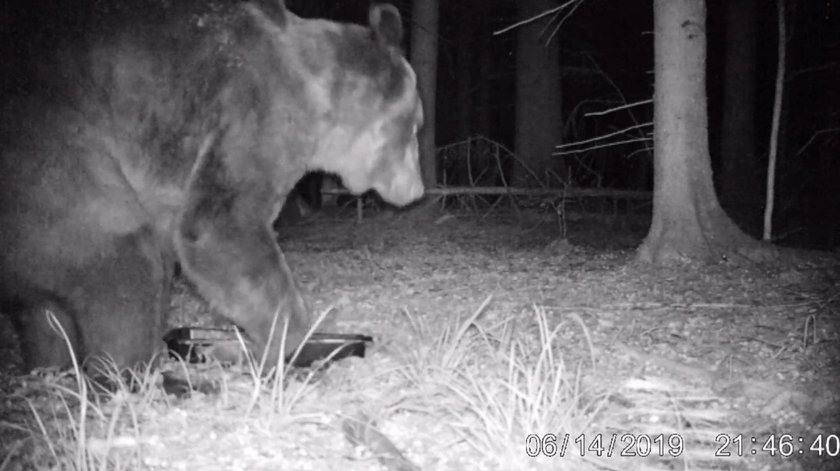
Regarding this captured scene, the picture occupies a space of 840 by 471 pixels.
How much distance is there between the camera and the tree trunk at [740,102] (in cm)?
1351

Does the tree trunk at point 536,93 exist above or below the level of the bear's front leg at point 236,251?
above

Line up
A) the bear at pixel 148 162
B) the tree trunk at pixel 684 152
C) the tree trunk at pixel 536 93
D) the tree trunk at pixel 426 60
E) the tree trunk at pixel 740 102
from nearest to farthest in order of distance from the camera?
the bear at pixel 148 162, the tree trunk at pixel 684 152, the tree trunk at pixel 426 60, the tree trunk at pixel 740 102, the tree trunk at pixel 536 93

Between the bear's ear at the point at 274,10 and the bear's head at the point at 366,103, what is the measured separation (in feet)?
1.04

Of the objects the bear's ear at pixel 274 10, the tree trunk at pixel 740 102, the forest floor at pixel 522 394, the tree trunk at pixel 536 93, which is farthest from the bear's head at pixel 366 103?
the tree trunk at pixel 740 102

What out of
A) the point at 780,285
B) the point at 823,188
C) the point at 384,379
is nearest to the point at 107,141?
the point at 384,379

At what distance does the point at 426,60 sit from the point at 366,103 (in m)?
7.25

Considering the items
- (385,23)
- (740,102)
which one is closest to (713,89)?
(740,102)

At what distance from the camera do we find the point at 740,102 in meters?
13.6

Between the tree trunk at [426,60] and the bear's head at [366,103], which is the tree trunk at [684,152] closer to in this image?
the bear's head at [366,103]

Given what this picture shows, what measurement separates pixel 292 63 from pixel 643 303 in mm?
3119

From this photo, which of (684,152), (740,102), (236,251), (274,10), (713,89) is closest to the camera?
(236,251)

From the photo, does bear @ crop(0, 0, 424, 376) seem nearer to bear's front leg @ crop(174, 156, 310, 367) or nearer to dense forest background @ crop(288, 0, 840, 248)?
bear's front leg @ crop(174, 156, 310, 367)

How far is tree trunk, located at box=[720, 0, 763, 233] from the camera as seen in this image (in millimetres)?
13508

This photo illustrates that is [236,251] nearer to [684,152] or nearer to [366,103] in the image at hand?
[366,103]
